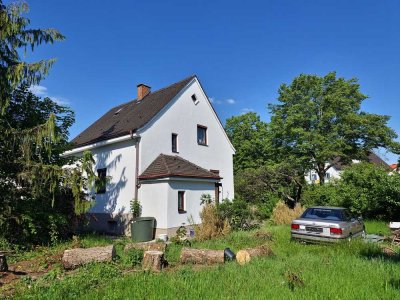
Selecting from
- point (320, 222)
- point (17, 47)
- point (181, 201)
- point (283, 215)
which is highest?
point (17, 47)

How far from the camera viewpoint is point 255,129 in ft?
142

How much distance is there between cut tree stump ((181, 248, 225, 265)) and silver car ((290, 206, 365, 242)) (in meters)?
4.19

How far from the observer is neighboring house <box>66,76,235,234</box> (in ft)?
51.6

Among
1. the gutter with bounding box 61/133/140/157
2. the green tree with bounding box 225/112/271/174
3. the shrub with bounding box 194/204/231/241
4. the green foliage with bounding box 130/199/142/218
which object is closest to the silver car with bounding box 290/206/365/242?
the shrub with bounding box 194/204/231/241

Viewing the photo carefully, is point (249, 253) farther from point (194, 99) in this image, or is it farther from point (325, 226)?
point (194, 99)

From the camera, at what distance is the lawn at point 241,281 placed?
5477 millimetres

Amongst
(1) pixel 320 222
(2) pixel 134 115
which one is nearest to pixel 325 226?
(1) pixel 320 222

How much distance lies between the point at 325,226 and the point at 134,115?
13.3m

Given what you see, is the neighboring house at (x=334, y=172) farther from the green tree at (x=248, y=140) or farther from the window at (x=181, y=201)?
the window at (x=181, y=201)

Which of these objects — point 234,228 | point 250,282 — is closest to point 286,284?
point 250,282

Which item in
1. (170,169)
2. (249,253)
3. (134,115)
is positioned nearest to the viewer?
(249,253)

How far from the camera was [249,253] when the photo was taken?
28.6ft

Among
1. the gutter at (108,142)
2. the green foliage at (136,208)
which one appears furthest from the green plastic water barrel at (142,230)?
the gutter at (108,142)

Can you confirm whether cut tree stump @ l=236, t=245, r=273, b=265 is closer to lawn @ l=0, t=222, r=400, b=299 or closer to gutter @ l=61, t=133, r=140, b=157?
lawn @ l=0, t=222, r=400, b=299
